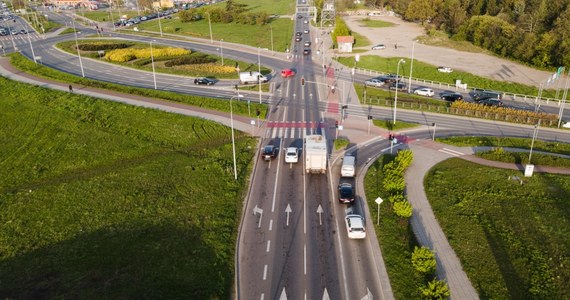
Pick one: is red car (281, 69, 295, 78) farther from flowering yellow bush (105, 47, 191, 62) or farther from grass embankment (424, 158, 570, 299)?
grass embankment (424, 158, 570, 299)

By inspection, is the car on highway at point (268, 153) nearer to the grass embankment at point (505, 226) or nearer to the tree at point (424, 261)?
the grass embankment at point (505, 226)

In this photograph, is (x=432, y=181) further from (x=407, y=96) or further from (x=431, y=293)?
(x=407, y=96)

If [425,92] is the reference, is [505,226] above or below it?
below

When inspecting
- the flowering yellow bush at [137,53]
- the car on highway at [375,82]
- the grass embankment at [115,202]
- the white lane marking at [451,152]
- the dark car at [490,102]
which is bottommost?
the white lane marking at [451,152]

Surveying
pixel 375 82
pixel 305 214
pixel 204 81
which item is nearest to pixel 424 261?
pixel 305 214

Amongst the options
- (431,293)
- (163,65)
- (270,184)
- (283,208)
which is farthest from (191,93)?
(431,293)

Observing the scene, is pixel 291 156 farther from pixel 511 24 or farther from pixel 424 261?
pixel 511 24

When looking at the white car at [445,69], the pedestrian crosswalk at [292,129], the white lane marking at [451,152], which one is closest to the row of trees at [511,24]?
the white car at [445,69]
